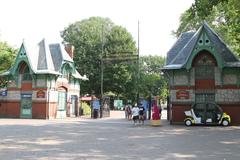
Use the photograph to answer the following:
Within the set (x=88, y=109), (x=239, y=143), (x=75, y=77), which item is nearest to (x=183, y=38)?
(x=75, y=77)

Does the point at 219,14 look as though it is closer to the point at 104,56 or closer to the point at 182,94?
the point at 182,94

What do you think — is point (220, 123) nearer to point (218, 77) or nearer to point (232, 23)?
point (218, 77)

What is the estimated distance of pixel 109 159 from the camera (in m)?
12.9

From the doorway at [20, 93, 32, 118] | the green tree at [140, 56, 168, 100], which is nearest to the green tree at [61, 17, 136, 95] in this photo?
the green tree at [140, 56, 168, 100]

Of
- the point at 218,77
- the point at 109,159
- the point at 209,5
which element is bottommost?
the point at 109,159

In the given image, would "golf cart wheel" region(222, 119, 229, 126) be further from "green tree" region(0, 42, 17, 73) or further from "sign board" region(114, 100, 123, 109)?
"sign board" region(114, 100, 123, 109)

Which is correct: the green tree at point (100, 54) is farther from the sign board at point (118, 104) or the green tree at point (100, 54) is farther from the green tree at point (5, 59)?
the green tree at point (5, 59)

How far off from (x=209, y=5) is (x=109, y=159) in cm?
1634

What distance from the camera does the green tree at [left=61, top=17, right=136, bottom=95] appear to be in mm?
71375

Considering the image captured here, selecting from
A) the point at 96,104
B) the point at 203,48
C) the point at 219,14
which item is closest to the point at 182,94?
the point at 203,48

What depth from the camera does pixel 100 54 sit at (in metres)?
71.9

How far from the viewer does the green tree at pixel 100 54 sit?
71.4 metres

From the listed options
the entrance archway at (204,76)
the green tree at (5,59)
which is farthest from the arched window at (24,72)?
the entrance archway at (204,76)

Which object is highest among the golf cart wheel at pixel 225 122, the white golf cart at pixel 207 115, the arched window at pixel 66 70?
the arched window at pixel 66 70
